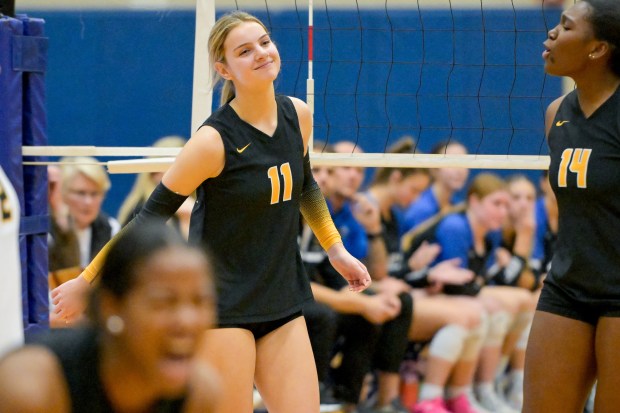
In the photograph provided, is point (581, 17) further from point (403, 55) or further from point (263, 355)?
point (403, 55)

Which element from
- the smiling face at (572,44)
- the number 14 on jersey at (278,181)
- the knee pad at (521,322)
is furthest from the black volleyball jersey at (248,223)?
the knee pad at (521,322)

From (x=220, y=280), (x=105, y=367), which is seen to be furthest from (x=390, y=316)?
(x=105, y=367)

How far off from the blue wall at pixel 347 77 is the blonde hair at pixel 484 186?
0.89m

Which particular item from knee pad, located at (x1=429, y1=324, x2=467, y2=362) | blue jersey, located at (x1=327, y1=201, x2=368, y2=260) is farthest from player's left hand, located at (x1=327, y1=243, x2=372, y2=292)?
knee pad, located at (x1=429, y1=324, x2=467, y2=362)

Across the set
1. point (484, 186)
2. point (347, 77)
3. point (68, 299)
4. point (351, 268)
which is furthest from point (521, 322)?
point (68, 299)

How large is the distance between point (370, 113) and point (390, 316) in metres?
1.93

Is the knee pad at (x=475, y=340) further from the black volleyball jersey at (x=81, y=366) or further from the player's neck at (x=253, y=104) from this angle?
the black volleyball jersey at (x=81, y=366)

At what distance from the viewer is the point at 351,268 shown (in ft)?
12.7

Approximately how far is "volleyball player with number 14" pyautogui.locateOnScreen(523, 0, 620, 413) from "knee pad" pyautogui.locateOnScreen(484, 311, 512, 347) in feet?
8.16

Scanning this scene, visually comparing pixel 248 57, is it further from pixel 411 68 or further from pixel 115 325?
pixel 411 68

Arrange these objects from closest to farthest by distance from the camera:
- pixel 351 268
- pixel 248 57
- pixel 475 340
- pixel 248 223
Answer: pixel 248 223, pixel 248 57, pixel 351 268, pixel 475 340

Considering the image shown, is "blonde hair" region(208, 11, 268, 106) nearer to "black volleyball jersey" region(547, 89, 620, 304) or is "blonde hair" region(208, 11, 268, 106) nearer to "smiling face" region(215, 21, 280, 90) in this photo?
"smiling face" region(215, 21, 280, 90)

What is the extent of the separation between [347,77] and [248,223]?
12.7ft

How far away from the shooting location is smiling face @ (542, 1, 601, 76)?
12.1ft
